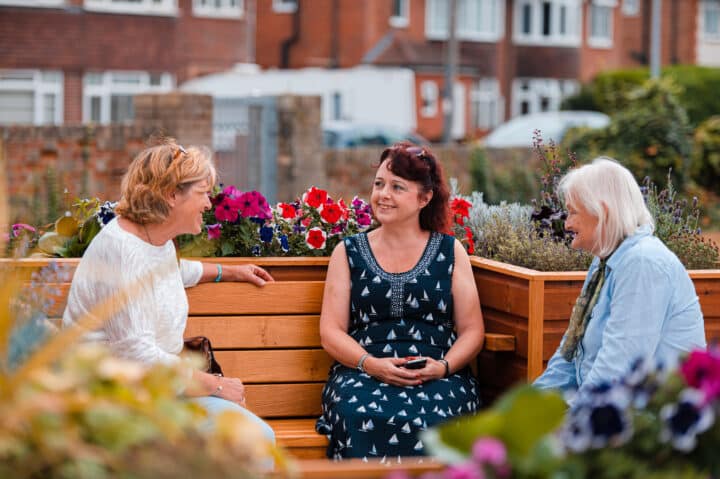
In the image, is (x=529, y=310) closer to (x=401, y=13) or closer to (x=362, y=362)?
(x=362, y=362)

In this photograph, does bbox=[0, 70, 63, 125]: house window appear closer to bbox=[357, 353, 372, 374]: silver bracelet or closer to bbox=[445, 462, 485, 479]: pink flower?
bbox=[357, 353, 372, 374]: silver bracelet

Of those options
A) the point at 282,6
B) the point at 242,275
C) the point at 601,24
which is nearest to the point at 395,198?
the point at 242,275

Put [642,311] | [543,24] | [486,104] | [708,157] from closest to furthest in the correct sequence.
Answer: [642,311]
[708,157]
[486,104]
[543,24]

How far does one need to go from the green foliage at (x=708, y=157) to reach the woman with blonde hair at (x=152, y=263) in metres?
9.52

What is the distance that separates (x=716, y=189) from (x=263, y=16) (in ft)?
74.8

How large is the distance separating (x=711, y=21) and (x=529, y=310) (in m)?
41.3

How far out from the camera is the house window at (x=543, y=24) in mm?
38594

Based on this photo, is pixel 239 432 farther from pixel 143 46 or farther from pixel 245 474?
pixel 143 46

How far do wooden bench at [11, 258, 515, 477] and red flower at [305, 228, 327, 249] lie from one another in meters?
0.23

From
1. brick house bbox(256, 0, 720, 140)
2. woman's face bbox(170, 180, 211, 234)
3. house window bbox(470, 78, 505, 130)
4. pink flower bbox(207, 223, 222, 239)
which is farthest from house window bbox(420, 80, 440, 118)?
woman's face bbox(170, 180, 211, 234)

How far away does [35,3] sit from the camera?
82.1 ft

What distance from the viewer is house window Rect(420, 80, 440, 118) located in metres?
35.4

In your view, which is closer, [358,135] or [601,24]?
[358,135]

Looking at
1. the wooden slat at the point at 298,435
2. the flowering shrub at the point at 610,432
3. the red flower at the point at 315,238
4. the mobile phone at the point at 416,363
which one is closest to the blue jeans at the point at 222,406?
the wooden slat at the point at 298,435
